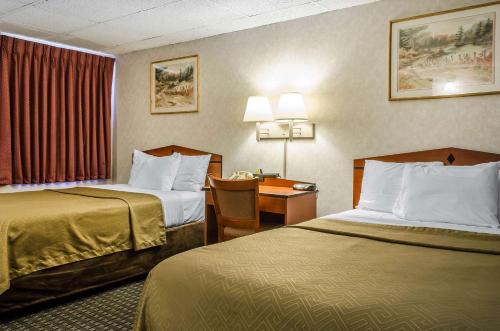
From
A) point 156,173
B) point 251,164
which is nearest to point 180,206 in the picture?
point 156,173

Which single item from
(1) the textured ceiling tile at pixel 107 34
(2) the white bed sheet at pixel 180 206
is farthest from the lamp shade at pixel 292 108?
(1) the textured ceiling tile at pixel 107 34

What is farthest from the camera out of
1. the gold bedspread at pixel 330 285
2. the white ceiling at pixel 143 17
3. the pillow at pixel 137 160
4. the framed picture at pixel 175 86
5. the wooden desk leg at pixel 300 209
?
the framed picture at pixel 175 86

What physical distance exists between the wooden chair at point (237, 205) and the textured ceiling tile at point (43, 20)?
2340 mm

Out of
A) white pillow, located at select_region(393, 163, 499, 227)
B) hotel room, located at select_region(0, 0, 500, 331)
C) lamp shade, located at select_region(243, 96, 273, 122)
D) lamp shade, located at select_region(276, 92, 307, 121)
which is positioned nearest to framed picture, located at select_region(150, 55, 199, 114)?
hotel room, located at select_region(0, 0, 500, 331)

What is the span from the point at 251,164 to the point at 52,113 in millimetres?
2468

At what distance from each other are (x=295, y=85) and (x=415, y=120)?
1.20m

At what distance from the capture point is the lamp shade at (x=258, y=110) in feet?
12.9

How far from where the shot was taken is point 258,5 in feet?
11.8

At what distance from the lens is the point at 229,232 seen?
3.27 m

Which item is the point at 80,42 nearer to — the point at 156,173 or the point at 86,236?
the point at 156,173

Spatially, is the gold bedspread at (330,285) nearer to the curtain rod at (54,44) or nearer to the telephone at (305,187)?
the telephone at (305,187)

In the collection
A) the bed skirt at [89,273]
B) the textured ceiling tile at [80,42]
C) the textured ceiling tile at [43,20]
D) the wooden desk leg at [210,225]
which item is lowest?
the bed skirt at [89,273]

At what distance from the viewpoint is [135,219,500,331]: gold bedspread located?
1.24 meters

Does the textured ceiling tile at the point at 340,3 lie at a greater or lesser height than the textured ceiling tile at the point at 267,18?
lesser
